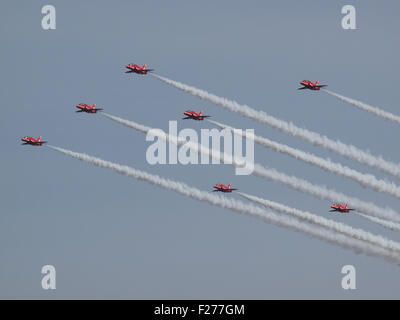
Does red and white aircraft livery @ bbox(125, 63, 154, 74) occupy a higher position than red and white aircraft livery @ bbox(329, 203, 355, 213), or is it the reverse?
red and white aircraft livery @ bbox(125, 63, 154, 74)

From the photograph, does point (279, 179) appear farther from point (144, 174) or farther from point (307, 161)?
point (144, 174)

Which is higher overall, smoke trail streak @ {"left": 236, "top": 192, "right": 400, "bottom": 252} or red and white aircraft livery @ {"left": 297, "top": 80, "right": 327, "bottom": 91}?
red and white aircraft livery @ {"left": 297, "top": 80, "right": 327, "bottom": 91}

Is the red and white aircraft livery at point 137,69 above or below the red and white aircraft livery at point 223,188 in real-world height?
above

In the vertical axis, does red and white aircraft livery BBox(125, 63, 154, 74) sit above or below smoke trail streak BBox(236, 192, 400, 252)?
above

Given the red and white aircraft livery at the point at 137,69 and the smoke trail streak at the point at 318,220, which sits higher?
the red and white aircraft livery at the point at 137,69

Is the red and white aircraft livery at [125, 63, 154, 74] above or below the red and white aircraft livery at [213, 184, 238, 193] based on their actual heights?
above

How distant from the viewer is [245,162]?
490 ft

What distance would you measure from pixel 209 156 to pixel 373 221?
23.9 m

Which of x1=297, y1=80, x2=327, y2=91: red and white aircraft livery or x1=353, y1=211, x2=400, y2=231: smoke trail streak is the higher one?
x1=297, y1=80, x2=327, y2=91: red and white aircraft livery
